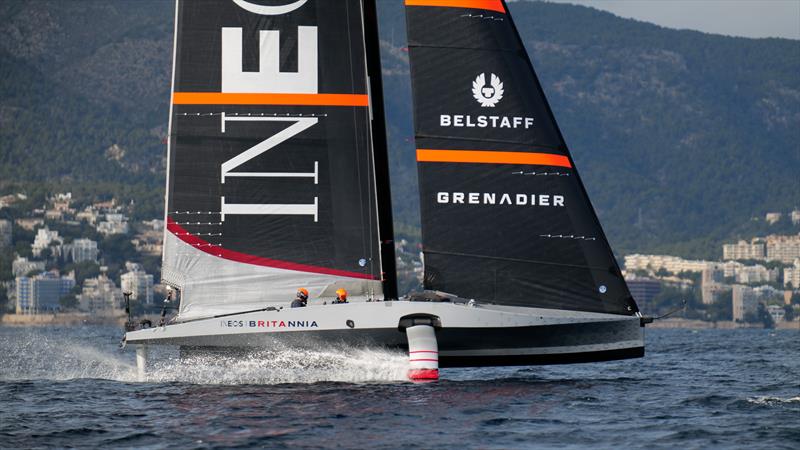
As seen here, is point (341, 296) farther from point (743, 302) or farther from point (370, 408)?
point (743, 302)

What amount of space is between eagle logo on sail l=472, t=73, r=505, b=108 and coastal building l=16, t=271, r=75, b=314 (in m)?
147

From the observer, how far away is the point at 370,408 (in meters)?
22.7

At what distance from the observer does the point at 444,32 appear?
27.1m

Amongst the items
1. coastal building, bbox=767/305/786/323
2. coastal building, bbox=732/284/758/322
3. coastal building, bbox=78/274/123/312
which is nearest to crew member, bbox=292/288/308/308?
coastal building, bbox=78/274/123/312

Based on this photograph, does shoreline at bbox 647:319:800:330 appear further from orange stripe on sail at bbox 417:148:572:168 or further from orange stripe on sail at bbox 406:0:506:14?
orange stripe on sail at bbox 406:0:506:14

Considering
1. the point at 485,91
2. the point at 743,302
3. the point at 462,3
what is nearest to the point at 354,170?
the point at 485,91

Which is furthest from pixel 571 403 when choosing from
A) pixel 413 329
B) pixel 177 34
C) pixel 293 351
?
pixel 177 34

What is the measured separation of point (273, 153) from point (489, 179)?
12.3ft

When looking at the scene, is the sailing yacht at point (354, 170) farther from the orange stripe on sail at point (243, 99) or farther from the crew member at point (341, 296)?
the crew member at point (341, 296)

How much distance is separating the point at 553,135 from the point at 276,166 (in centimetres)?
485

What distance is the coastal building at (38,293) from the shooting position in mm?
170000

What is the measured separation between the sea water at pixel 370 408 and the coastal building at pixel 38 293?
467 ft

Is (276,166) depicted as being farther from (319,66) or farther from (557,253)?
(557,253)

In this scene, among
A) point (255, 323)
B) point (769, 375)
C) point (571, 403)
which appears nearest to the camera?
point (571, 403)
